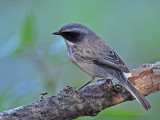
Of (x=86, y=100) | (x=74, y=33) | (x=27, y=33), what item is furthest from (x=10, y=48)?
(x=74, y=33)

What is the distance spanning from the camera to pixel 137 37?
28.2 ft

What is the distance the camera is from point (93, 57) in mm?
5262

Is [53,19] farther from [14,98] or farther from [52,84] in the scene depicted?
[14,98]

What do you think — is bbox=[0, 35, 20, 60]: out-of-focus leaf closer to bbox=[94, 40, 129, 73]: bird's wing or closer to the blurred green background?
bbox=[94, 40, 129, 73]: bird's wing

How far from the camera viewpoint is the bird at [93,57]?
519 centimetres

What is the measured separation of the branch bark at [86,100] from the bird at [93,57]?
0.48ft

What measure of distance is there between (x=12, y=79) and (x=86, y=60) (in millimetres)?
3280

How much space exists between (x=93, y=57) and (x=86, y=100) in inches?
32.3

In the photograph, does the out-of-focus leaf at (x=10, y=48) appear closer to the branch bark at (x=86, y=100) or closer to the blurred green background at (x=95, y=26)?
the branch bark at (x=86, y=100)

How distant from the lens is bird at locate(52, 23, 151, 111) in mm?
5188

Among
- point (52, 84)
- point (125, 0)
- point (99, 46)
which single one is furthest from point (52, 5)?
point (52, 84)

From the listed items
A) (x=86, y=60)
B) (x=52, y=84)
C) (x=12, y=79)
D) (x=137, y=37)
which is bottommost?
(x=52, y=84)

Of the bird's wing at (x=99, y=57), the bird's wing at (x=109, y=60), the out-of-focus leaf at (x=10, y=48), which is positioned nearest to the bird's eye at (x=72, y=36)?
the bird's wing at (x=99, y=57)

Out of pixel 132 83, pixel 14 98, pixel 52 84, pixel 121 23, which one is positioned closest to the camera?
pixel 14 98
